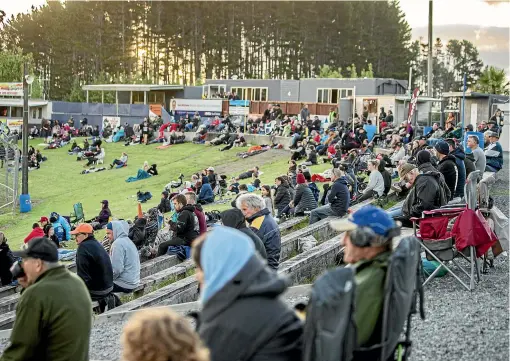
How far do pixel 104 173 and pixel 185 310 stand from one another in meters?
27.5

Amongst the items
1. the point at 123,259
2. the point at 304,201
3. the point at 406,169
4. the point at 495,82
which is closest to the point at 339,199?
the point at 304,201

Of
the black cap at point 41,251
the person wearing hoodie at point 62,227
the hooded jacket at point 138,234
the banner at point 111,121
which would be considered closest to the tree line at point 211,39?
the banner at point 111,121

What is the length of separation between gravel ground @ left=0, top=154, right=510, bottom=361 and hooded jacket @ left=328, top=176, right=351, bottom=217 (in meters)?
4.85

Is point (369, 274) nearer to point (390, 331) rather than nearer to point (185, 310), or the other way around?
point (390, 331)

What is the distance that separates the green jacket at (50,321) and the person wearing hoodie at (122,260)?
4.80m

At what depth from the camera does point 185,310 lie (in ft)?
26.6

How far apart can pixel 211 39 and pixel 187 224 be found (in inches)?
2972

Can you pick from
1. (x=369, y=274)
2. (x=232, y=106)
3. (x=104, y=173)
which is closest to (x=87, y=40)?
(x=232, y=106)

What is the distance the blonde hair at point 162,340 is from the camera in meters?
2.72

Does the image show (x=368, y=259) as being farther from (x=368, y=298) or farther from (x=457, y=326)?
(x=457, y=326)

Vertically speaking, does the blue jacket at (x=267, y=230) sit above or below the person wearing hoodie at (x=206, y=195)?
above

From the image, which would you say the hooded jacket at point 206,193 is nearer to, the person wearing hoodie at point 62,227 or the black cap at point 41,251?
the person wearing hoodie at point 62,227

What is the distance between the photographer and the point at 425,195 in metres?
8.95

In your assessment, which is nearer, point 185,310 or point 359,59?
point 185,310
